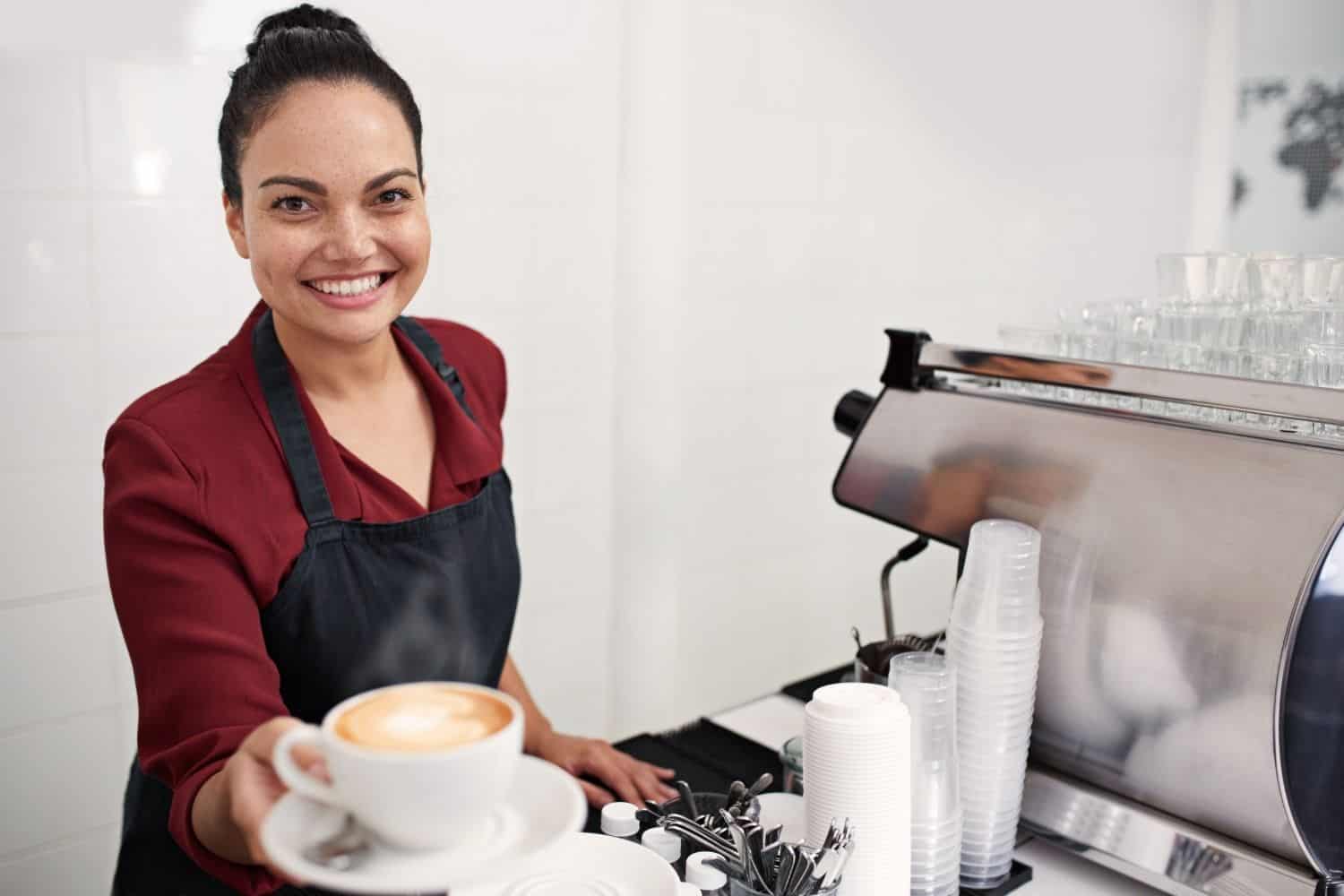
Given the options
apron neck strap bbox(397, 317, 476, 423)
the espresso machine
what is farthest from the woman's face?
the espresso machine

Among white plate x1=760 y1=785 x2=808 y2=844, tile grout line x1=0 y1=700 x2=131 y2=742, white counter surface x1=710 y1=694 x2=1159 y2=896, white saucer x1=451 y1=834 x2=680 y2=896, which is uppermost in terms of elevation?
white saucer x1=451 y1=834 x2=680 y2=896

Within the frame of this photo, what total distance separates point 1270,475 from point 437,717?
876 millimetres

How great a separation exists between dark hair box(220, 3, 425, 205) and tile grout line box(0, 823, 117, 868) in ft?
3.90

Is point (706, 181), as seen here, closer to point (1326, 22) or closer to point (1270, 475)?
point (1270, 475)

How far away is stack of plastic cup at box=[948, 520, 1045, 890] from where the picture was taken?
117cm

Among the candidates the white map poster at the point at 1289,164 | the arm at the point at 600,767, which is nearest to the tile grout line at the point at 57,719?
the arm at the point at 600,767

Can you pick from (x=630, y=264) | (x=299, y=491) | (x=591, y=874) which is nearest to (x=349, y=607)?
(x=299, y=491)

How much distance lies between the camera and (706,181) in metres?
2.55

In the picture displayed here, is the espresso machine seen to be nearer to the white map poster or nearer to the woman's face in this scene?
the woman's face

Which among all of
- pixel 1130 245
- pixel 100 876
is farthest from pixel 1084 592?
pixel 1130 245

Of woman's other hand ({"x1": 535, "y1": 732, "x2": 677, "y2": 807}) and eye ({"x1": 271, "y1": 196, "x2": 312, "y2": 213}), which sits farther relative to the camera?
woman's other hand ({"x1": 535, "y1": 732, "x2": 677, "y2": 807})

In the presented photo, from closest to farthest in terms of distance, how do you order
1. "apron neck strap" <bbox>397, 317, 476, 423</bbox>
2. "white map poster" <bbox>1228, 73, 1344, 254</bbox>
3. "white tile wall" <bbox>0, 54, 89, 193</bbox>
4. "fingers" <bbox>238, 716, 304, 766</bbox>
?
"fingers" <bbox>238, 716, 304, 766</bbox>
"apron neck strap" <bbox>397, 317, 476, 423</bbox>
"white tile wall" <bbox>0, 54, 89, 193</bbox>
"white map poster" <bbox>1228, 73, 1344, 254</bbox>

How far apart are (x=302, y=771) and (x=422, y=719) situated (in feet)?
0.22

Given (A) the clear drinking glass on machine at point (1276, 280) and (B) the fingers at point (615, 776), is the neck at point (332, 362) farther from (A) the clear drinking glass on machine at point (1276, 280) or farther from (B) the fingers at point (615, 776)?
(A) the clear drinking glass on machine at point (1276, 280)
